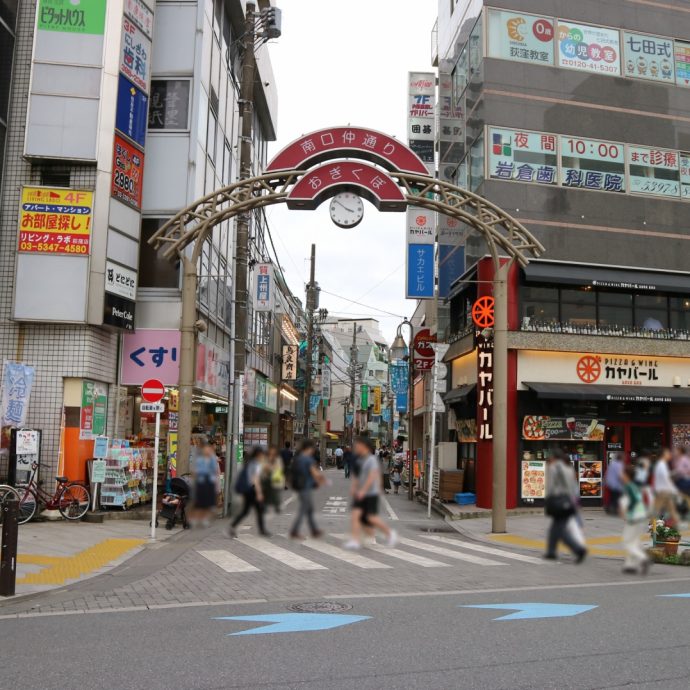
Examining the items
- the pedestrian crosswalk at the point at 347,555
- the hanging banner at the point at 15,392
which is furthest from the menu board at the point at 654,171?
the pedestrian crosswalk at the point at 347,555

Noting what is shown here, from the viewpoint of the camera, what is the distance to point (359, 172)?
22.3ft

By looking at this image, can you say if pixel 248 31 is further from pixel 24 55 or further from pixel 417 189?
pixel 24 55

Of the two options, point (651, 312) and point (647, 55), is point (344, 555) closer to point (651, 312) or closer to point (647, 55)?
point (651, 312)

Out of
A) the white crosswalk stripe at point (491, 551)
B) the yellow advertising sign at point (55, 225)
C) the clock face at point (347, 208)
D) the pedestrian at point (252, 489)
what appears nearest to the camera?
the pedestrian at point (252, 489)

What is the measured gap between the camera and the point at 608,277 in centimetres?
853

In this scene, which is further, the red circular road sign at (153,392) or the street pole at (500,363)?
the red circular road sign at (153,392)

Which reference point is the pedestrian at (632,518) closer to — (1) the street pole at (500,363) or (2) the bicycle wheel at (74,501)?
(1) the street pole at (500,363)

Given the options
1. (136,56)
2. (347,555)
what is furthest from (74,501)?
(136,56)

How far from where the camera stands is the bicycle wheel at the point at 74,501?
5669cm

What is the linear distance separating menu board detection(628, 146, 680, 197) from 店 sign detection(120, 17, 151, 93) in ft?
30.0

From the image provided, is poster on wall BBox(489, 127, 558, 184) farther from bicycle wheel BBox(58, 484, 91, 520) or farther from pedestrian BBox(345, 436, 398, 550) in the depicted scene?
bicycle wheel BBox(58, 484, 91, 520)

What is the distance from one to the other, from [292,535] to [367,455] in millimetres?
561

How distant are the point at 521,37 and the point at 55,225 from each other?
5429 cm

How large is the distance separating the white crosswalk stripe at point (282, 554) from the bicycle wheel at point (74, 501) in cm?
2693
